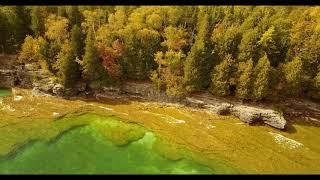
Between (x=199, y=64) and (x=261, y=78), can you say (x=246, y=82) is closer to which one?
(x=261, y=78)

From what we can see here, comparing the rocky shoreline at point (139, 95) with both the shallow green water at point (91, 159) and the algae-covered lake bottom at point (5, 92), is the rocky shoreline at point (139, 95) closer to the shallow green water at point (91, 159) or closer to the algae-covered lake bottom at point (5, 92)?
the algae-covered lake bottom at point (5, 92)

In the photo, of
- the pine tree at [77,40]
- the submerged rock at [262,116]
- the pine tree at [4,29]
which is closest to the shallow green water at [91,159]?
the submerged rock at [262,116]

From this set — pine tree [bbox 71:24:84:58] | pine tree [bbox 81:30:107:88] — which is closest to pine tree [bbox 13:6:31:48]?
pine tree [bbox 71:24:84:58]

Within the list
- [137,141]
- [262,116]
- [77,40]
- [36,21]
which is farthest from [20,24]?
[262,116]

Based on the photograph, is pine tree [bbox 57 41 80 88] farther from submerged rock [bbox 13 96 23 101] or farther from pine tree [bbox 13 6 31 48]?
pine tree [bbox 13 6 31 48]
